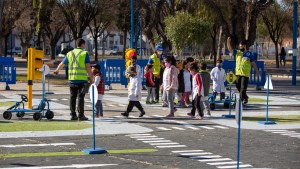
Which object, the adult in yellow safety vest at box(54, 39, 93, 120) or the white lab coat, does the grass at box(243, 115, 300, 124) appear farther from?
the adult in yellow safety vest at box(54, 39, 93, 120)

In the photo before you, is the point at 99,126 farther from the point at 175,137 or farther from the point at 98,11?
the point at 98,11

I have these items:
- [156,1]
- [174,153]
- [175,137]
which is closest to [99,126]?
[175,137]

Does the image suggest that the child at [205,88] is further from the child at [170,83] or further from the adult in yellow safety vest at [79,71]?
the adult in yellow safety vest at [79,71]

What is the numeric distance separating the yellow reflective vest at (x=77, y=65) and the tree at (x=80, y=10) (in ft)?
129

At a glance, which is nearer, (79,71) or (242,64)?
(79,71)

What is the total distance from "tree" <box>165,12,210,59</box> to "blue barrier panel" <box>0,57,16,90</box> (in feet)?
75.9

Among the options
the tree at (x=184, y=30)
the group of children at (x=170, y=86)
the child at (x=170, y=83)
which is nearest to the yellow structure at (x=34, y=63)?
the group of children at (x=170, y=86)

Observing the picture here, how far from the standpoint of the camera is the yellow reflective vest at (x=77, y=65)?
1528 cm

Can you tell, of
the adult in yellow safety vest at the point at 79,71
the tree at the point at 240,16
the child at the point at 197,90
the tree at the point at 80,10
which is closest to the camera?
the adult in yellow safety vest at the point at 79,71

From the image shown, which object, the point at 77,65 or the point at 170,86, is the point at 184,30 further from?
the point at 77,65

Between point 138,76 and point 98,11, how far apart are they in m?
40.5

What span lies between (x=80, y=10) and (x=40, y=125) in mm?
41777

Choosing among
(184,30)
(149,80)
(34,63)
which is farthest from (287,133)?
(184,30)

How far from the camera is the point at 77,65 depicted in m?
15.3
